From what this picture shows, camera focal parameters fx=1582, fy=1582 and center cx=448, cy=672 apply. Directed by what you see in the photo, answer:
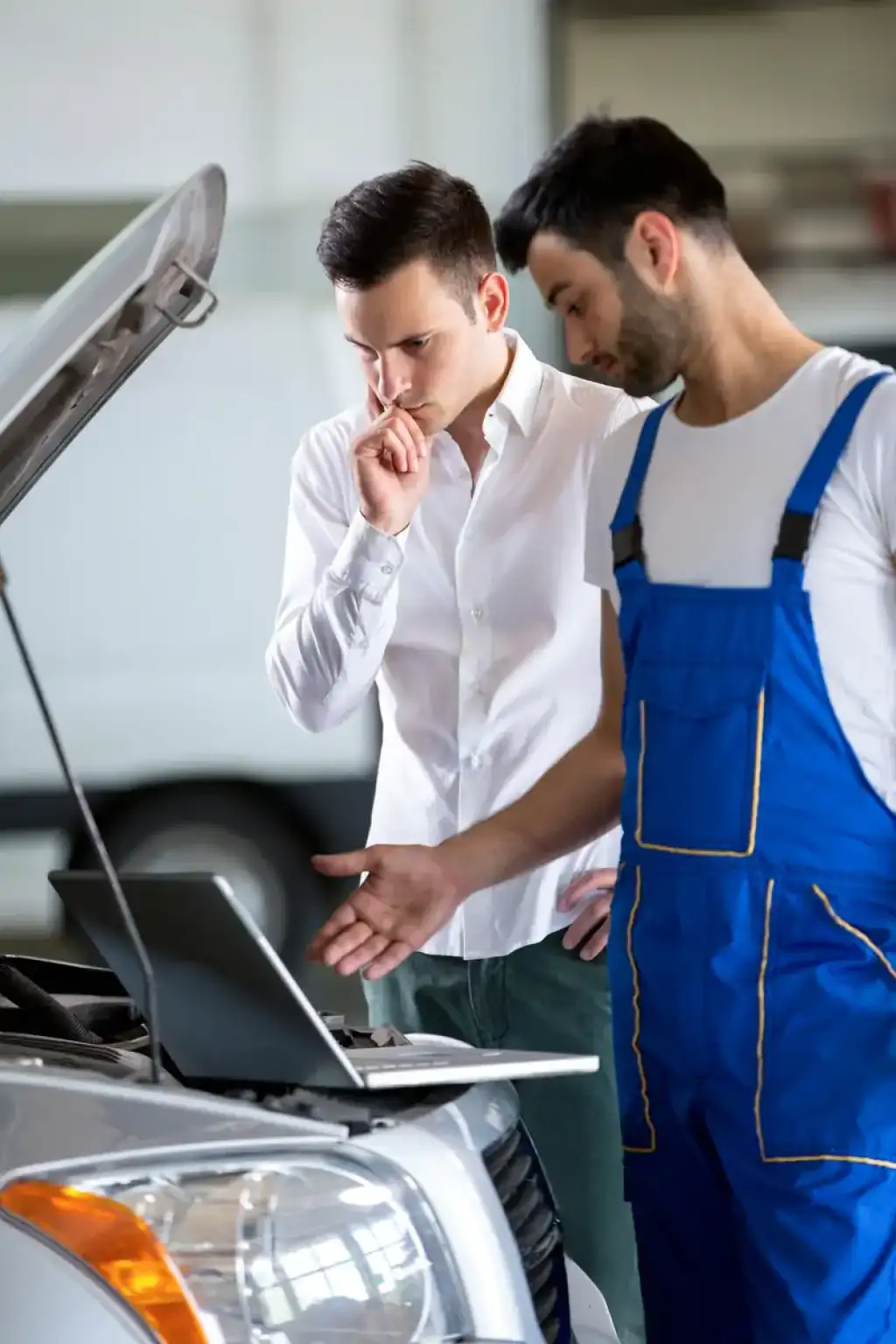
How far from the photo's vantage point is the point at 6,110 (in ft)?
11.6

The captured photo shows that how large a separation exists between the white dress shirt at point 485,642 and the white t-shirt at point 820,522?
14.0 inches

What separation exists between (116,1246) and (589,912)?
3.11ft

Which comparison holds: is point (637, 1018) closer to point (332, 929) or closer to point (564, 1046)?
point (332, 929)

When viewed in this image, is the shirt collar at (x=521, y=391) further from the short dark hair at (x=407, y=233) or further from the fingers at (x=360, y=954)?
the fingers at (x=360, y=954)

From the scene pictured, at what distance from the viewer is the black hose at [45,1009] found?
1294 millimetres

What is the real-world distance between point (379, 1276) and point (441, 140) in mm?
2930

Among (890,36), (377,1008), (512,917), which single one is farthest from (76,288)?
(890,36)

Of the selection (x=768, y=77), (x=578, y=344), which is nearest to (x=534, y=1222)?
(x=578, y=344)

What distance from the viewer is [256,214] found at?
3609 millimetres

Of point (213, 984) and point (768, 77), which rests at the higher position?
point (768, 77)

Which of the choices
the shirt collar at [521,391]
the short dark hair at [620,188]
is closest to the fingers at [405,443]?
the shirt collar at [521,391]

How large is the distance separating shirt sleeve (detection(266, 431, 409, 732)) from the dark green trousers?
347mm

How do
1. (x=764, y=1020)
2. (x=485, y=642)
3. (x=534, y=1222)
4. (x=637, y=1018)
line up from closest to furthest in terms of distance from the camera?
(x=534, y=1222)
(x=764, y=1020)
(x=637, y=1018)
(x=485, y=642)

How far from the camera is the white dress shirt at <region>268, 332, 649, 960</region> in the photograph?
1852mm
